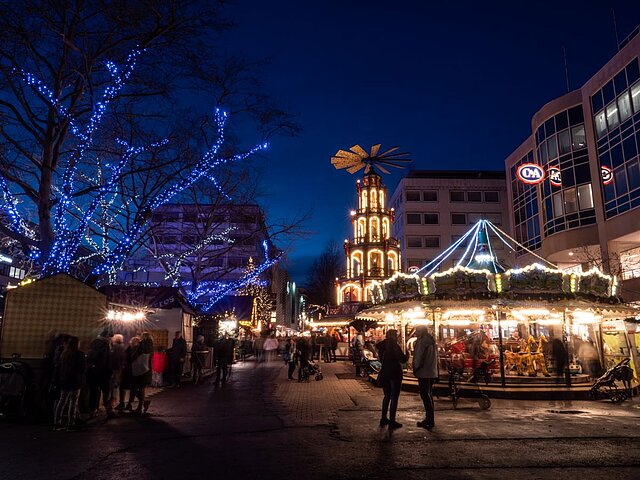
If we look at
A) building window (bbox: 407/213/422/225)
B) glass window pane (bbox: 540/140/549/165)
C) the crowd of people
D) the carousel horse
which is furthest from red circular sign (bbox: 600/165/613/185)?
building window (bbox: 407/213/422/225)

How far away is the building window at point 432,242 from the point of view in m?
57.1

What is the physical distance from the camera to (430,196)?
58.0m

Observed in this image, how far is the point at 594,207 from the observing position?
97.8ft

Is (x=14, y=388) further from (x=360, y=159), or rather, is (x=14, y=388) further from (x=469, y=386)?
(x=360, y=159)

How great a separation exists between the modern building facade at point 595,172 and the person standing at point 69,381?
24651 mm

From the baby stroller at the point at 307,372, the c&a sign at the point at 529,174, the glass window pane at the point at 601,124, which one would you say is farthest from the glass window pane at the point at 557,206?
the baby stroller at the point at 307,372

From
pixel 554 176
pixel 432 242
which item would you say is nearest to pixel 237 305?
pixel 554 176

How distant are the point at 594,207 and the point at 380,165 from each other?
18887 mm

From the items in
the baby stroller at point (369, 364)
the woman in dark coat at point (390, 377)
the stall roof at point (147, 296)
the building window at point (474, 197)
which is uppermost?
the building window at point (474, 197)

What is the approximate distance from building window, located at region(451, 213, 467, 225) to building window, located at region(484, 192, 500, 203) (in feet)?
11.5

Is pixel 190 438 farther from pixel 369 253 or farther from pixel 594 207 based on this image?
pixel 369 253

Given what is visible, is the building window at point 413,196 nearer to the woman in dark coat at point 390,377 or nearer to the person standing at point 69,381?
the woman in dark coat at point 390,377

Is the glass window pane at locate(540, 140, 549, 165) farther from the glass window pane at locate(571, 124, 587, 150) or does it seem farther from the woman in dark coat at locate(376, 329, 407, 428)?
the woman in dark coat at locate(376, 329, 407, 428)

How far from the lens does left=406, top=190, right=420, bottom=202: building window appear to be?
189ft
